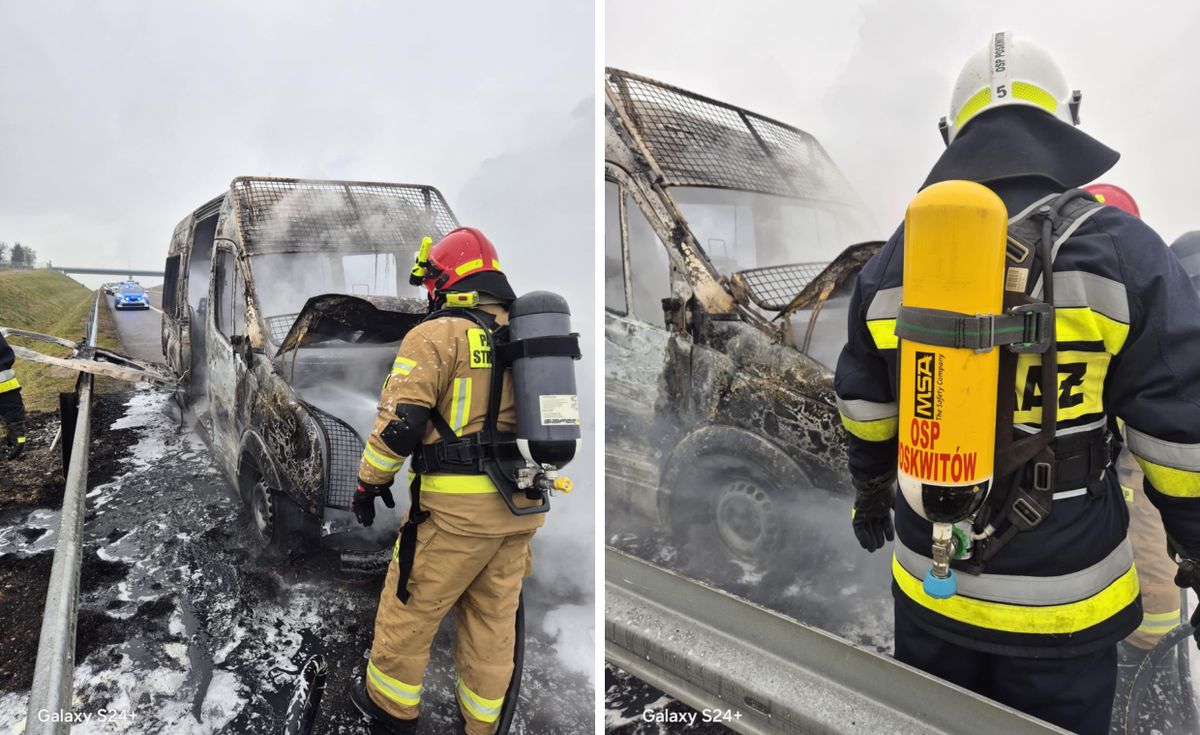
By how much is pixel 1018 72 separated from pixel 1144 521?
1425 millimetres

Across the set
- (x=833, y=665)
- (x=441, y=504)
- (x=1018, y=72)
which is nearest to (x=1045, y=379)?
(x=1018, y=72)

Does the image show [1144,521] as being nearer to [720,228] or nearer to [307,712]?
[720,228]

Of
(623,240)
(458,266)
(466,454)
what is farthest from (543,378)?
(623,240)

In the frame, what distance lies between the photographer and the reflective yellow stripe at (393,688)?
1971 millimetres

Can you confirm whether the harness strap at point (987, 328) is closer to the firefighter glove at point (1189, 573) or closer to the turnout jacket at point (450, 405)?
the firefighter glove at point (1189, 573)

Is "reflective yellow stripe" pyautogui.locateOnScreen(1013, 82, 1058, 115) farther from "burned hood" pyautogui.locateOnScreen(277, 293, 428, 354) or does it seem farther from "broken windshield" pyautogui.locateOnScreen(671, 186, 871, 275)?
"burned hood" pyautogui.locateOnScreen(277, 293, 428, 354)

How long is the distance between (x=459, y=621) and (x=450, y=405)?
2.43 feet

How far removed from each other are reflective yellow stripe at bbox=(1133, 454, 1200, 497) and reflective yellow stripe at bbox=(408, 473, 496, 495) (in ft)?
5.15

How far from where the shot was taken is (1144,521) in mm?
2016

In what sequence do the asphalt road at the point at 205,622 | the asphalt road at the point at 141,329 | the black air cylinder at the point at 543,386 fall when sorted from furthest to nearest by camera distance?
the asphalt road at the point at 141,329 < the black air cylinder at the point at 543,386 < the asphalt road at the point at 205,622

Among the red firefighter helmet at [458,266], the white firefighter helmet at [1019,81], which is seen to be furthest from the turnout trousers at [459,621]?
the white firefighter helmet at [1019,81]

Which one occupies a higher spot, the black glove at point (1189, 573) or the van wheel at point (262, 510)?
the black glove at point (1189, 573)

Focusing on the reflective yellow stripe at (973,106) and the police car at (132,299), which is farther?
the police car at (132,299)

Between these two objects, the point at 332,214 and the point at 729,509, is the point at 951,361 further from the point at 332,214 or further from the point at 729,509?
the point at 332,214
